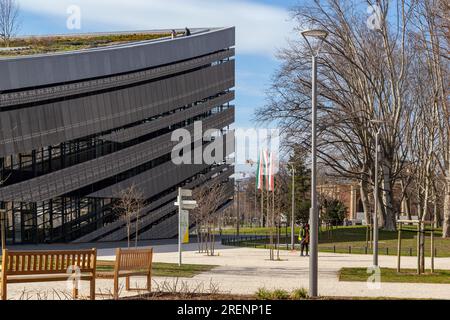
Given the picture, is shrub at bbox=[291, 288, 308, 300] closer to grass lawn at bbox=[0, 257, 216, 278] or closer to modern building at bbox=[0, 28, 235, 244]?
grass lawn at bbox=[0, 257, 216, 278]

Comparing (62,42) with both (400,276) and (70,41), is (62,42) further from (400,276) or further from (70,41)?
(400,276)

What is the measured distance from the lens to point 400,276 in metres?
22.2

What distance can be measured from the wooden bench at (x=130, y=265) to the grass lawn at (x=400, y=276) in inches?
270

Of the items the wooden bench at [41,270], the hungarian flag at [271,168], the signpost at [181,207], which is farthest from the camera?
the hungarian flag at [271,168]

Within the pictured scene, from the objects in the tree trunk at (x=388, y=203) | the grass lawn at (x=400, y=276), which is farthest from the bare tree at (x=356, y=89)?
the grass lawn at (x=400, y=276)

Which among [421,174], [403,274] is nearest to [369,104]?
[421,174]

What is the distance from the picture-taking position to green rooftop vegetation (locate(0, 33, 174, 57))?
176 ft

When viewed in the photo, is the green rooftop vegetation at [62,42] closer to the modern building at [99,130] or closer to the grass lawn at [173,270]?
the modern building at [99,130]

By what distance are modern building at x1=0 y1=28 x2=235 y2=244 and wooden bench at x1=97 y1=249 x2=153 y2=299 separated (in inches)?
1227

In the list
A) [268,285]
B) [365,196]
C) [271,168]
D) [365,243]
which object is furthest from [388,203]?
[268,285]

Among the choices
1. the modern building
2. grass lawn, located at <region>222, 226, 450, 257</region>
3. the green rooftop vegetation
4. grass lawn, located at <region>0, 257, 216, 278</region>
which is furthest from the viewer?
the green rooftop vegetation

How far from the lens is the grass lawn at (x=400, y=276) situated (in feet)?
68.6

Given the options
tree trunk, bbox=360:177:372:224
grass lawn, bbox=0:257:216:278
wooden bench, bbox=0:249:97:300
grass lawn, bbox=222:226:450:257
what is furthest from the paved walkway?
tree trunk, bbox=360:177:372:224

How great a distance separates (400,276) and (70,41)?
49.8 meters
